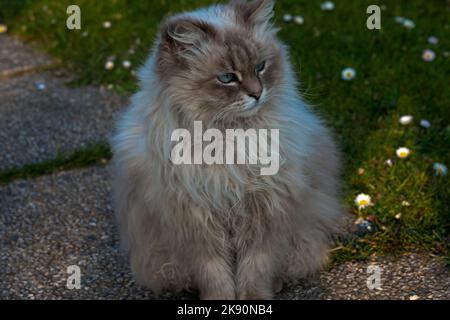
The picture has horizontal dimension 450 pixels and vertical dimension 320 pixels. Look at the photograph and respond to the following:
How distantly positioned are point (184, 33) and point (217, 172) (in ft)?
1.92

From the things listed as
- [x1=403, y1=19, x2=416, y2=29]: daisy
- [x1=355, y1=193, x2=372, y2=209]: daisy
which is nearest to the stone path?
[x1=355, y1=193, x2=372, y2=209]: daisy

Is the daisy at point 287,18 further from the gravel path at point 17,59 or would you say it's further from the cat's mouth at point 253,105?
the cat's mouth at point 253,105

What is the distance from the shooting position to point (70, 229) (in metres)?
4.13

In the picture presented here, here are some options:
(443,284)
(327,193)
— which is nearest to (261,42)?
(327,193)

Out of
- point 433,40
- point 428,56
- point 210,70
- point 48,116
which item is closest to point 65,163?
point 48,116

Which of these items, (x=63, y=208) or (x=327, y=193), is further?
(x=63, y=208)

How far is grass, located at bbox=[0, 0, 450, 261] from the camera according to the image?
3.98 meters

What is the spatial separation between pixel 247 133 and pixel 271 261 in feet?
1.89

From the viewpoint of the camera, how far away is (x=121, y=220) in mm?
3623

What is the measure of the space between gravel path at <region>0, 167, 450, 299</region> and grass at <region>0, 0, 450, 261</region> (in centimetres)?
17

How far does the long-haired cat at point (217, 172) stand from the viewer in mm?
3113

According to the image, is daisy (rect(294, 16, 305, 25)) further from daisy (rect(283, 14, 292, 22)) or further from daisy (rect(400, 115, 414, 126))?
daisy (rect(400, 115, 414, 126))

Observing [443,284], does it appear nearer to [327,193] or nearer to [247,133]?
[327,193]
